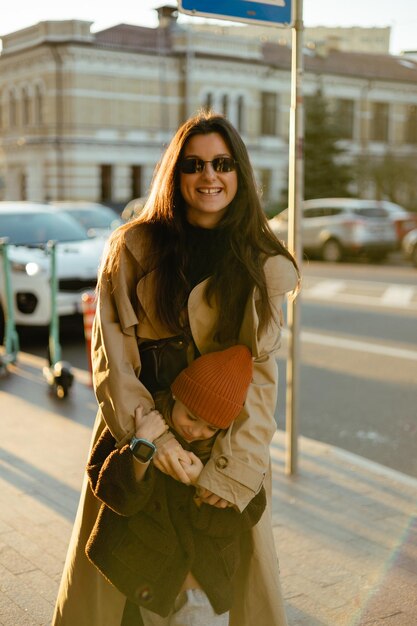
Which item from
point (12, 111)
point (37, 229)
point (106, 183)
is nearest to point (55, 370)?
point (37, 229)

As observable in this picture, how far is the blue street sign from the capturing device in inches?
179

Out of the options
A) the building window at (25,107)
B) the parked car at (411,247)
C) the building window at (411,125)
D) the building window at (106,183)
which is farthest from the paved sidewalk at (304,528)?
the building window at (411,125)

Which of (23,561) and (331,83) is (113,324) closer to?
(23,561)

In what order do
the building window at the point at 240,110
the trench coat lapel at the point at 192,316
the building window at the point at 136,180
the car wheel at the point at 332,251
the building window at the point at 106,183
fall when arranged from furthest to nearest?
the building window at the point at 240,110, the building window at the point at 136,180, the building window at the point at 106,183, the car wheel at the point at 332,251, the trench coat lapel at the point at 192,316

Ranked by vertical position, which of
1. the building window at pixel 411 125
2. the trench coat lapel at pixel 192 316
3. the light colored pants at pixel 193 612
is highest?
the building window at pixel 411 125

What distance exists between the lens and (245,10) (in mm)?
4660

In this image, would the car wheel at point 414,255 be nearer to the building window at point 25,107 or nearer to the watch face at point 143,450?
the watch face at point 143,450

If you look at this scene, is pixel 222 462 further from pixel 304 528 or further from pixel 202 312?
pixel 304 528

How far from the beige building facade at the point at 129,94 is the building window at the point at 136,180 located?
55 mm

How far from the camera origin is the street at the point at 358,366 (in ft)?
22.4

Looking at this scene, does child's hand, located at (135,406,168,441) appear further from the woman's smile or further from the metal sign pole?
the metal sign pole

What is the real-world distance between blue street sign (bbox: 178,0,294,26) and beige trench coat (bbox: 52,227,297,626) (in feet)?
7.16

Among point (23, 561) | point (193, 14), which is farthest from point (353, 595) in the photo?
point (193, 14)

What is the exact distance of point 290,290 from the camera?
2.77m
